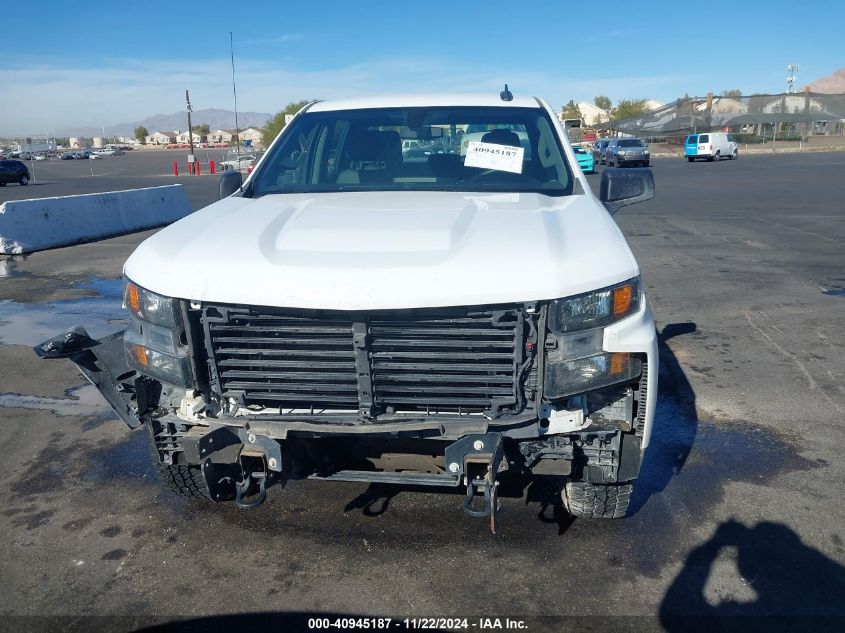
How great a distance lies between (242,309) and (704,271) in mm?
8555

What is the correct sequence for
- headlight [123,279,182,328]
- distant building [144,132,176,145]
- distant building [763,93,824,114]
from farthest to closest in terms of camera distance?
distant building [144,132,176,145] < distant building [763,93,824,114] < headlight [123,279,182,328]

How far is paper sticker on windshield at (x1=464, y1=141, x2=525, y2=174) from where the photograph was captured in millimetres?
4320

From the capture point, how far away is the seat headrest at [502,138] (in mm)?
4441

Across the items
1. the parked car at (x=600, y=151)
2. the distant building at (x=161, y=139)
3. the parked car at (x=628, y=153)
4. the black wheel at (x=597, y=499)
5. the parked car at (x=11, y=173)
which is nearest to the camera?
the black wheel at (x=597, y=499)

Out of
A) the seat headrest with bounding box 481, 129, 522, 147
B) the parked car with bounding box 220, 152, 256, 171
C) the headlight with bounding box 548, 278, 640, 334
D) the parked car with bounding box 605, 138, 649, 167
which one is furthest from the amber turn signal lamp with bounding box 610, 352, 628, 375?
the parked car with bounding box 605, 138, 649, 167

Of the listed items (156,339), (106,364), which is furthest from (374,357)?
(106,364)

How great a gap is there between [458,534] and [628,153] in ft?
126

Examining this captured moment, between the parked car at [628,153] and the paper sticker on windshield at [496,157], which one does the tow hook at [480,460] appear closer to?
the paper sticker on windshield at [496,157]

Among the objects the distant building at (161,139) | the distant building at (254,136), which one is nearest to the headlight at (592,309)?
the distant building at (254,136)

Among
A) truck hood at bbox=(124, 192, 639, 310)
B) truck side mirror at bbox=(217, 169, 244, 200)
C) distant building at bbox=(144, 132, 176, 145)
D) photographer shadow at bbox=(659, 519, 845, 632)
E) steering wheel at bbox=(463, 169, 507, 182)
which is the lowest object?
distant building at bbox=(144, 132, 176, 145)

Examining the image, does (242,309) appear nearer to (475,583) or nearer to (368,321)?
(368,321)

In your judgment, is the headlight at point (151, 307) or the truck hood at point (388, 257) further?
the headlight at point (151, 307)

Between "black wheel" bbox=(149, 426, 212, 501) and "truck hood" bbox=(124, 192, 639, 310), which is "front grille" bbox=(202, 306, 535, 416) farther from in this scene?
"black wheel" bbox=(149, 426, 212, 501)

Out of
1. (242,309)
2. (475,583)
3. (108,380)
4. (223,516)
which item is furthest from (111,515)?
(475,583)
